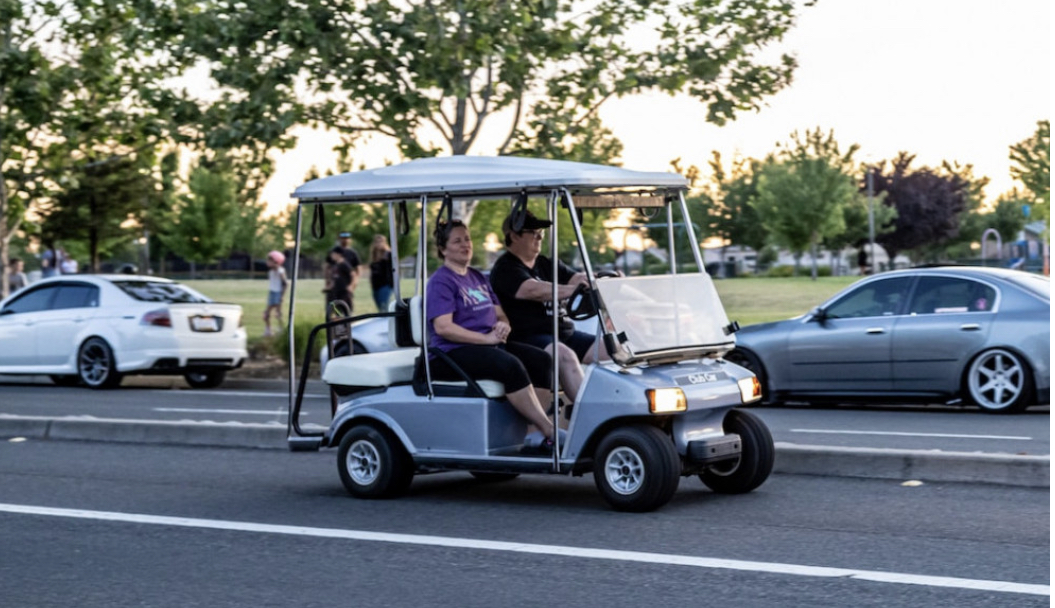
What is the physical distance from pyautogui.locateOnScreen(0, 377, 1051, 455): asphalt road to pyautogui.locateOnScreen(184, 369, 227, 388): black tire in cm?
12

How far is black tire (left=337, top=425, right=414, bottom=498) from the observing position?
30.7 feet

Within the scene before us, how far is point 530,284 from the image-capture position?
916cm

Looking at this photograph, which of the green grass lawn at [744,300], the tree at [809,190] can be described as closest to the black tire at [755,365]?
the green grass lawn at [744,300]

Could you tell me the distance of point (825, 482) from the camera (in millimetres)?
9820

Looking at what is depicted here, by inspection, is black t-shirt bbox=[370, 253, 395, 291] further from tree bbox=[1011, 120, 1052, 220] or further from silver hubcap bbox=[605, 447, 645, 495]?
tree bbox=[1011, 120, 1052, 220]

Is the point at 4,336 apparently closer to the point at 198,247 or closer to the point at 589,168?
the point at 589,168

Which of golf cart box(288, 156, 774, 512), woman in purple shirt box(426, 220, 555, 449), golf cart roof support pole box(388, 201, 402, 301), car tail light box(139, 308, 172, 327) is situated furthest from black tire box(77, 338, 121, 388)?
woman in purple shirt box(426, 220, 555, 449)

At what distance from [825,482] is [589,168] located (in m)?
2.48

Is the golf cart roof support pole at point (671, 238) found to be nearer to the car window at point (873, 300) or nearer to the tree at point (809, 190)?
the car window at point (873, 300)

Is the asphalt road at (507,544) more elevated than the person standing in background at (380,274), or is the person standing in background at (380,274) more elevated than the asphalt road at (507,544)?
the person standing in background at (380,274)

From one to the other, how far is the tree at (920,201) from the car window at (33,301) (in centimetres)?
8192

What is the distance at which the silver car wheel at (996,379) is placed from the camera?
14.5 meters

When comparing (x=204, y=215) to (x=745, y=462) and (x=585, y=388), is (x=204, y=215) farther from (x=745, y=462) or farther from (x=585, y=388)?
(x=585, y=388)

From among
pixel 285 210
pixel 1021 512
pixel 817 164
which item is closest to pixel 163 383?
pixel 1021 512
